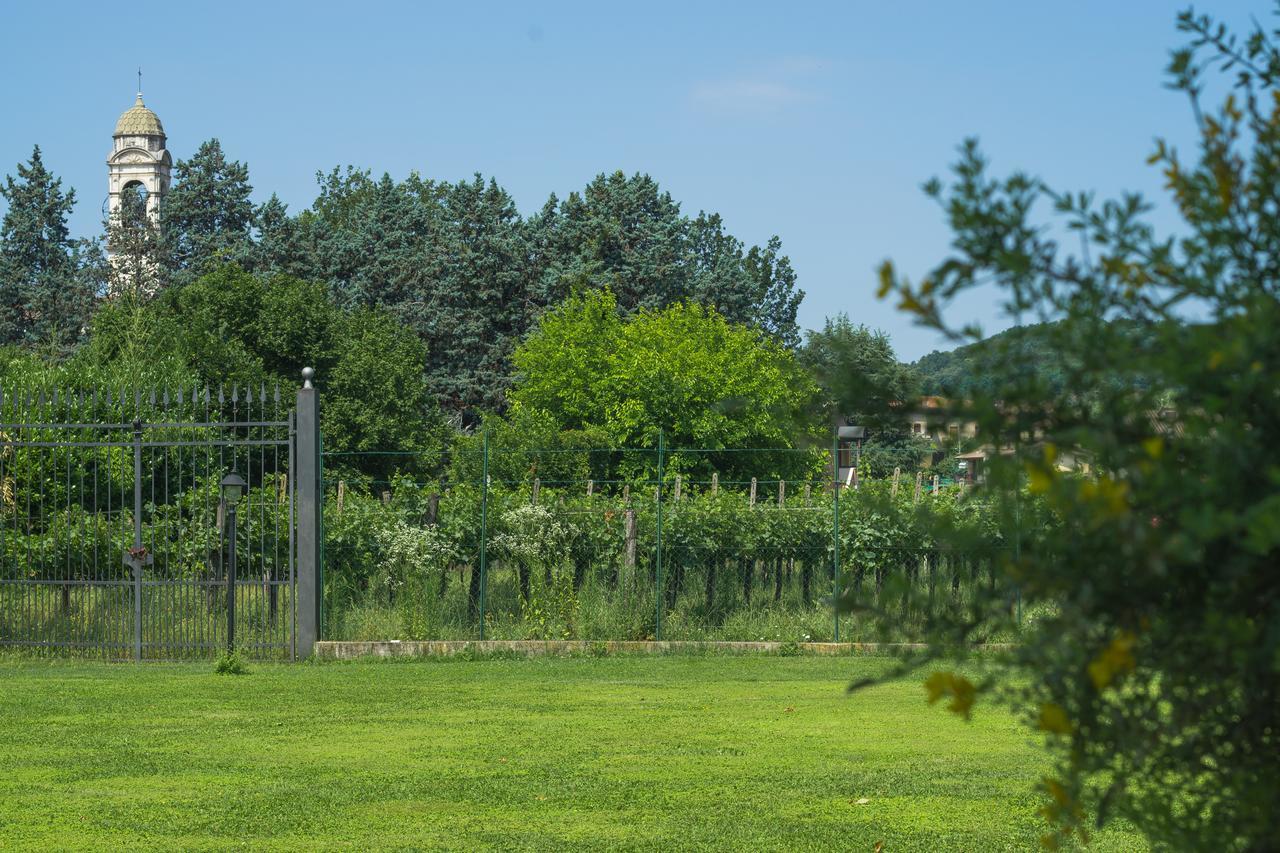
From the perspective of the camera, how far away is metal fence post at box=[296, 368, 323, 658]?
16.4 meters

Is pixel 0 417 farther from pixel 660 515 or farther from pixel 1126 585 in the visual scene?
pixel 1126 585

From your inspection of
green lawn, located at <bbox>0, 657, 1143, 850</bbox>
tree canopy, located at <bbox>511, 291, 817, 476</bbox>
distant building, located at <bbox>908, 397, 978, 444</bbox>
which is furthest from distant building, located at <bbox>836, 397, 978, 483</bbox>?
tree canopy, located at <bbox>511, 291, 817, 476</bbox>

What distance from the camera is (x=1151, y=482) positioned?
1932 mm

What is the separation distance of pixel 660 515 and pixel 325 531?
405 cm

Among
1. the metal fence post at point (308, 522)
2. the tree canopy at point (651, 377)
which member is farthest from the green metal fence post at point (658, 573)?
the tree canopy at point (651, 377)

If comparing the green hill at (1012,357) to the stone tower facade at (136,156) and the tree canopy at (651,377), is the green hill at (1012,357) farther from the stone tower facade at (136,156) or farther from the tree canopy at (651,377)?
the stone tower facade at (136,156)

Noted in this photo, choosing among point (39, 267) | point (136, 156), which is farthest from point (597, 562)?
point (136, 156)

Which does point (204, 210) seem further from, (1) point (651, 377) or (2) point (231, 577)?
(2) point (231, 577)

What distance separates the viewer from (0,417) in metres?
17.3

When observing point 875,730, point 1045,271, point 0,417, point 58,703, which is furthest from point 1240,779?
point 0,417

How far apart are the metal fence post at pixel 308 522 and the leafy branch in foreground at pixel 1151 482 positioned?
14410 millimetres

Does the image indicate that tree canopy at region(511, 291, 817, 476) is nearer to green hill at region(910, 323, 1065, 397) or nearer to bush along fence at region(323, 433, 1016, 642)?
bush along fence at region(323, 433, 1016, 642)

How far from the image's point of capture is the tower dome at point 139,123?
9888 cm

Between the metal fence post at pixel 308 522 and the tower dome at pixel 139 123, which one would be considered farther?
the tower dome at pixel 139 123
